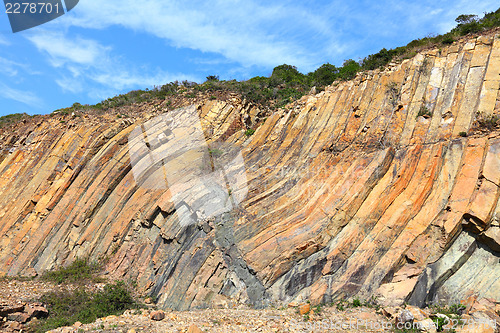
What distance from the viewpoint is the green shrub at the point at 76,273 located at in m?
14.9

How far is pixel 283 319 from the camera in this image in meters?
10.3

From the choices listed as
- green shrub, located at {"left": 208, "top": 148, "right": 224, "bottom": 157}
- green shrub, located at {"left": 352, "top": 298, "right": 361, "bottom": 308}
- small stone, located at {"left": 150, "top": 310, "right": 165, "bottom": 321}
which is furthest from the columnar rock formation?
small stone, located at {"left": 150, "top": 310, "right": 165, "bottom": 321}

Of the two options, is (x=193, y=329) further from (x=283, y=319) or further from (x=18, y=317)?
(x=18, y=317)

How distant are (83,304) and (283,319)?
8140 millimetres

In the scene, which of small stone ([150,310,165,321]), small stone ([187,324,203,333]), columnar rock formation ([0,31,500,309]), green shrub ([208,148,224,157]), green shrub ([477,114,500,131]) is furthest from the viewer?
green shrub ([208,148,224,157])

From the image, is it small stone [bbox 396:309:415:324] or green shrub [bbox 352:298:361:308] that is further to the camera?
green shrub [bbox 352:298:361:308]

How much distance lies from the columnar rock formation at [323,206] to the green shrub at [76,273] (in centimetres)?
A: 55

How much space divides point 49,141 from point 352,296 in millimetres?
19885

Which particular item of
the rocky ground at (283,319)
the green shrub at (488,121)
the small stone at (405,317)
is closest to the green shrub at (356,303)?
the rocky ground at (283,319)

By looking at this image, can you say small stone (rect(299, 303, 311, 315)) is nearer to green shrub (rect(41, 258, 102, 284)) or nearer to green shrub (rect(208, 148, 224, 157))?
green shrub (rect(41, 258, 102, 284))

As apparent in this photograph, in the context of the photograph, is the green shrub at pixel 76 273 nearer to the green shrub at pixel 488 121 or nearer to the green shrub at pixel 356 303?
the green shrub at pixel 356 303

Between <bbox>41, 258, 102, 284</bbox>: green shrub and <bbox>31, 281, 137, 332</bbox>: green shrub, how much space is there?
0.89 m

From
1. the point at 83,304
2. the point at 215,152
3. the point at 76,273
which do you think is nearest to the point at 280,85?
the point at 215,152

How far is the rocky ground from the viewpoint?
9023mm
